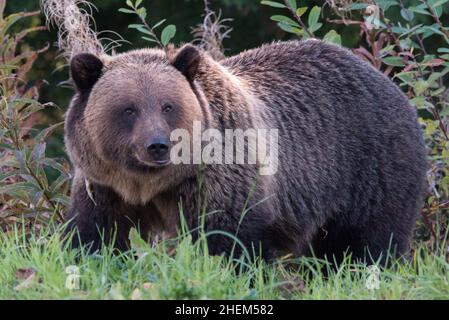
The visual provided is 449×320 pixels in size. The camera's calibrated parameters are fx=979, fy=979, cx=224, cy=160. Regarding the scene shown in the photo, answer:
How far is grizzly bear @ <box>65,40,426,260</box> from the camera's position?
5816 mm

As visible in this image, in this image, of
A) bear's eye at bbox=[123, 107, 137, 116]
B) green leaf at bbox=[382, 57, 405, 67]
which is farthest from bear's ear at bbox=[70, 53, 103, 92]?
green leaf at bbox=[382, 57, 405, 67]

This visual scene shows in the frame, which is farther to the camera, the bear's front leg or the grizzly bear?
the bear's front leg

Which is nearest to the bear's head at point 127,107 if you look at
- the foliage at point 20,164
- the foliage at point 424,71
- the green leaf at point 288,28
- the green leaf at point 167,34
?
the foliage at point 20,164

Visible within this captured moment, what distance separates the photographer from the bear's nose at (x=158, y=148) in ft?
18.1

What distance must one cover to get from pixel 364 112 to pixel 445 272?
5.64 feet

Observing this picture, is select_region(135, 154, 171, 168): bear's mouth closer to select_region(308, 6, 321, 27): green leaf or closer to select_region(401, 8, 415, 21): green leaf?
select_region(308, 6, 321, 27): green leaf

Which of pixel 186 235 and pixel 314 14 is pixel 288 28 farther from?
pixel 186 235

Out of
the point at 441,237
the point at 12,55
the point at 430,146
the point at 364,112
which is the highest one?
the point at 12,55

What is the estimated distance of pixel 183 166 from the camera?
229 inches

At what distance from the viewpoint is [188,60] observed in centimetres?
598

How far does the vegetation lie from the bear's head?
540 mm

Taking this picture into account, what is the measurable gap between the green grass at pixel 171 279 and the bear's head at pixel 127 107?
1.83 feet
